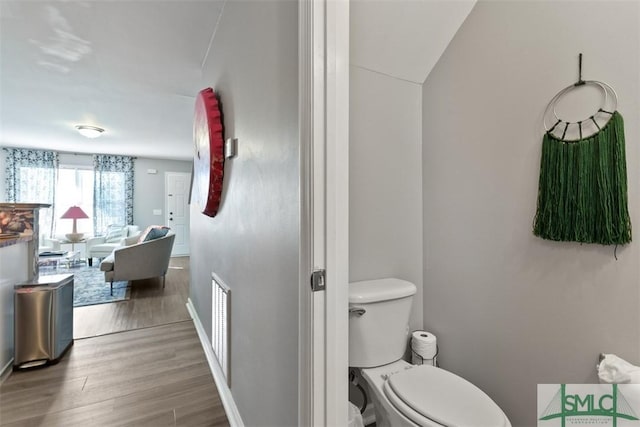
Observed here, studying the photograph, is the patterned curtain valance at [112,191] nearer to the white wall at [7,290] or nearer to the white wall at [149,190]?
the white wall at [149,190]

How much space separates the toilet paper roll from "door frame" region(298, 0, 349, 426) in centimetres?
86

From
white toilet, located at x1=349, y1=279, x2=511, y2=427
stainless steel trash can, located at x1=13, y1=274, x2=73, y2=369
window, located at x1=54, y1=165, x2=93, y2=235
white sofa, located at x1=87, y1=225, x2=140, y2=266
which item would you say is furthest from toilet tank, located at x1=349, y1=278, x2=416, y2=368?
window, located at x1=54, y1=165, x2=93, y2=235

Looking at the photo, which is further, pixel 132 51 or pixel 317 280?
pixel 132 51

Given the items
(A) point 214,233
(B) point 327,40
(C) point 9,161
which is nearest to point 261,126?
(B) point 327,40

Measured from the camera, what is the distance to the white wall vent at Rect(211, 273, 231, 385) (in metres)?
1.52

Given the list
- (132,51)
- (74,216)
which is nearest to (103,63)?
(132,51)

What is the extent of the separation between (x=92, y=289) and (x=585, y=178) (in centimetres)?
501

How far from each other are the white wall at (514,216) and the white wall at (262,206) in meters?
1.01

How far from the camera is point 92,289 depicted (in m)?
3.78

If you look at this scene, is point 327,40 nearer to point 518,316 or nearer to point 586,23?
point 586,23

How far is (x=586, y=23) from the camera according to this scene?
1.04 metres

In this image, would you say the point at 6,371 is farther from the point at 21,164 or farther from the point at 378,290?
the point at 21,164

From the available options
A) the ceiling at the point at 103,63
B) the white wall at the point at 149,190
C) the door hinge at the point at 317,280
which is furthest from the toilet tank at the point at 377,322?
the white wall at the point at 149,190

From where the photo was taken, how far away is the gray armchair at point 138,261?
360cm
